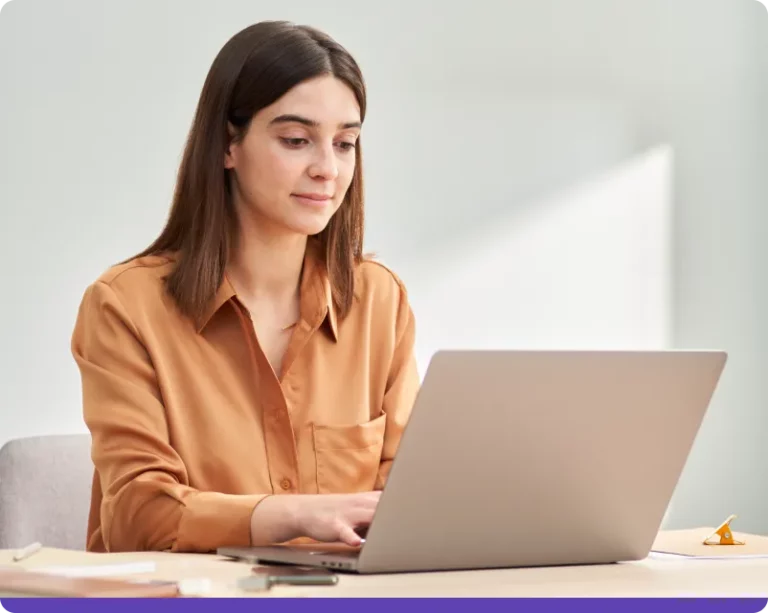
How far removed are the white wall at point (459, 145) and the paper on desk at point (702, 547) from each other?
5.29ft

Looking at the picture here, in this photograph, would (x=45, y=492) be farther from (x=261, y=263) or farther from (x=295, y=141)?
(x=295, y=141)

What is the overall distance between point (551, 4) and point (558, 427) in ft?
7.84

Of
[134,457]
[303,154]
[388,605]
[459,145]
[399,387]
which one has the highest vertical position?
[459,145]

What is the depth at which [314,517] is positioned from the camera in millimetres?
1255

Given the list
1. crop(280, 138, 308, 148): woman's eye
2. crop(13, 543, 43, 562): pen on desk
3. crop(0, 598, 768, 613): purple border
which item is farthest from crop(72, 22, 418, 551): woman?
crop(0, 598, 768, 613): purple border

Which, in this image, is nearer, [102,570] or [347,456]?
[102,570]

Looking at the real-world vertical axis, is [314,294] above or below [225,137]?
below

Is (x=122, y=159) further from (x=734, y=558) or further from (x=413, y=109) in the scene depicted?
(x=734, y=558)

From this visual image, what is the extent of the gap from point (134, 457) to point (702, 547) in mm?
686

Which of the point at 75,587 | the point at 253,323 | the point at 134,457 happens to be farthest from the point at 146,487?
the point at 75,587

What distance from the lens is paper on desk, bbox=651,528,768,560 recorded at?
4.29ft

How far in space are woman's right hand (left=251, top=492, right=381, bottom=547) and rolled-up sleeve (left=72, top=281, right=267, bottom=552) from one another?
2 centimetres

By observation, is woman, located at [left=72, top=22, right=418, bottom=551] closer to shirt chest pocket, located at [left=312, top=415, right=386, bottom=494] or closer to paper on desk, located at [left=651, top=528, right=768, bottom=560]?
shirt chest pocket, located at [left=312, top=415, right=386, bottom=494]

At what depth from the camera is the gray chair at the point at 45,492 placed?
184 cm
